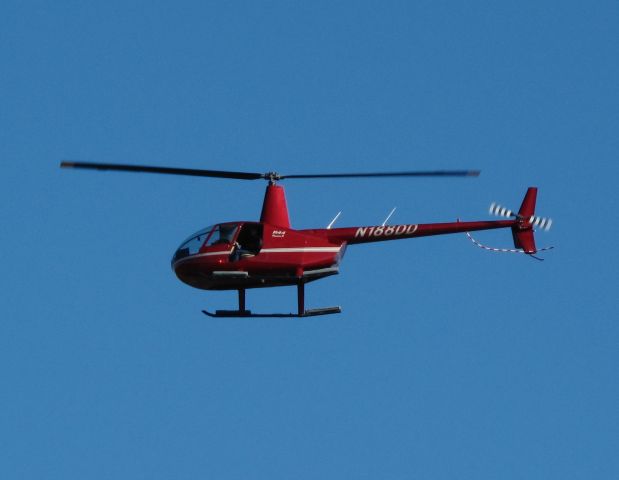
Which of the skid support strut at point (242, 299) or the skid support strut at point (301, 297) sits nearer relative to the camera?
the skid support strut at point (301, 297)

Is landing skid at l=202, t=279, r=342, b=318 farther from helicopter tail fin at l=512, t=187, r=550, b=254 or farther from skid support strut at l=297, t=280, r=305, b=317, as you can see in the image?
helicopter tail fin at l=512, t=187, r=550, b=254

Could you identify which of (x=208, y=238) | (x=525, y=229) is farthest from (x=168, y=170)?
(x=525, y=229)

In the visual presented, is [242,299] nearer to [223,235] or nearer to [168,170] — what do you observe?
[223,235]

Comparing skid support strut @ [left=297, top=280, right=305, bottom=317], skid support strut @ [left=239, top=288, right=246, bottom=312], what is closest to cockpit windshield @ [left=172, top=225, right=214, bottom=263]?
skid support strut @ [left=239, top=288, right=246, bottom=312]

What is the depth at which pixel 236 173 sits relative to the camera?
90.5 feet

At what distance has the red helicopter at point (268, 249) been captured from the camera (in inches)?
1078

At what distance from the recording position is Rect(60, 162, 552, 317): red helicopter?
27.4 metres

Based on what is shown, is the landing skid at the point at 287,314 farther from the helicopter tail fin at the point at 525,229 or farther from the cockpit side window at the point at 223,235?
the helicopter tail fin at the point at 525,229

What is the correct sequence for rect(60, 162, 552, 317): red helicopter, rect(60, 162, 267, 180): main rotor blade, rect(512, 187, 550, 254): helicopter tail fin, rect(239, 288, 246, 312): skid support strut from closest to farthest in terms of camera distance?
1. rect(60, 162, 267, 180): main rotor blade
2. rect(60, 162, 552, 317): red helicopter
3. rect(239, 288, 246, 312): skid support strut
4. rect(512, 187, 550, 254): helicopter tail fin

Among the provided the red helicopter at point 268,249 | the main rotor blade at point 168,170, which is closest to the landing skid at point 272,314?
the red helicopter at point 268,249

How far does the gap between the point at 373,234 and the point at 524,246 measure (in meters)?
4.57

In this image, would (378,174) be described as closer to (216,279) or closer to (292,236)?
(292,236)

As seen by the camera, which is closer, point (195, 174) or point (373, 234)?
point (195, 174)

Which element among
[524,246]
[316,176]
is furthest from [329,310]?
[524,246]
